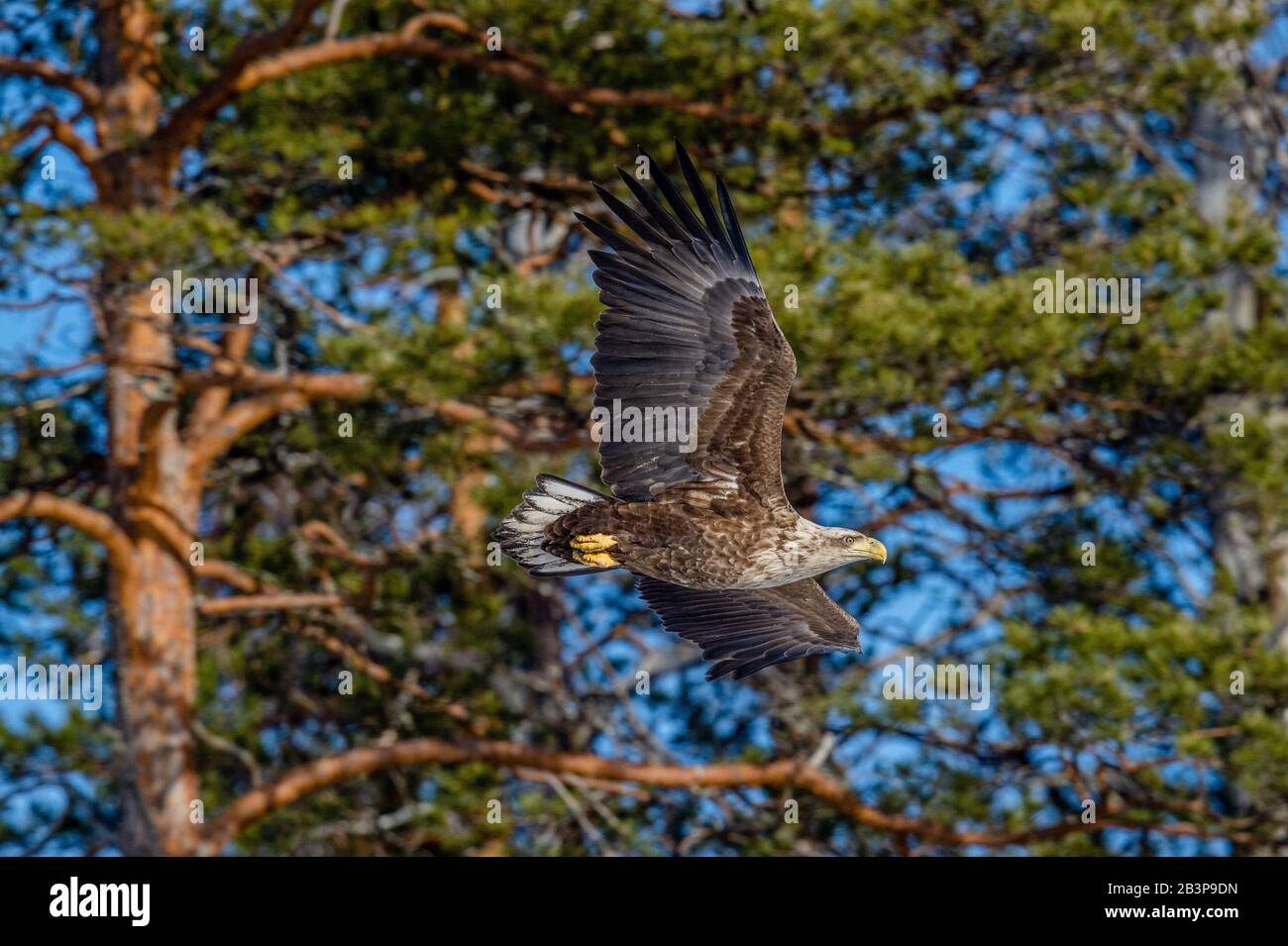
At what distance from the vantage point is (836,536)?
725 centimetres

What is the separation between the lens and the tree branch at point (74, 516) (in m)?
11.6

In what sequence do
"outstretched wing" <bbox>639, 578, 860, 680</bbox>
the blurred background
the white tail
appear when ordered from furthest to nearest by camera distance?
1. the blurred background
2. "outstretched wing" <bbox>639, 578, 860, 680</bbox>
3. the white tail

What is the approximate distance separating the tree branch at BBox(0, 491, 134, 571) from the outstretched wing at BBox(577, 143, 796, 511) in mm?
5341

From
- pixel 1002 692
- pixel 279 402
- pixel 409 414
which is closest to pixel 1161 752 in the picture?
pixel 1002 692

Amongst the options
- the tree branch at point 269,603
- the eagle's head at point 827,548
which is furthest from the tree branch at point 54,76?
the eagle's head at point 827,548

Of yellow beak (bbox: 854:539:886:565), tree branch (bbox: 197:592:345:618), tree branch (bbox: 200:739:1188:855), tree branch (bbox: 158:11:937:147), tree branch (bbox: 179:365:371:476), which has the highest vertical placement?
tree branch (bbox: 158:11:937:147)

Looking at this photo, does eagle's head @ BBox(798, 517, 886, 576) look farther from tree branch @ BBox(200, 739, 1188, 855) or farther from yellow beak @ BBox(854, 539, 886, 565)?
tree branch @ BBox(200, 739, 1188, 855)

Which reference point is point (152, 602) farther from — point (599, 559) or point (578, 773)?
point (599, 559)

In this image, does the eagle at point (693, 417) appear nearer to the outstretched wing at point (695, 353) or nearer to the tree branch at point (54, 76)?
the outstretched wing at point (695, 353)

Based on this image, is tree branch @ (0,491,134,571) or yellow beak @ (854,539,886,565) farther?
tree branch @ (0,491,134,571)

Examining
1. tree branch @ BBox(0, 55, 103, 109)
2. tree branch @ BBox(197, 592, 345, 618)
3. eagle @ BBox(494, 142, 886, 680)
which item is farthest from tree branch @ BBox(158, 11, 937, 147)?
eagle @ BBox(494, 142, 886, 680)

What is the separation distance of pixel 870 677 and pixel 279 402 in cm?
374

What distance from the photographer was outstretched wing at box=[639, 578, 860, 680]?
816 centimetres

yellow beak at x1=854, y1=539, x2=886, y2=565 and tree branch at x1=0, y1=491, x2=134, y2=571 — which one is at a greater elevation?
tree branch at x1=0, y1=491, x2=134, y2=571
